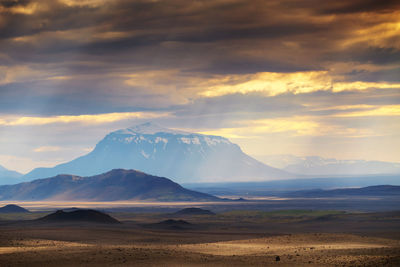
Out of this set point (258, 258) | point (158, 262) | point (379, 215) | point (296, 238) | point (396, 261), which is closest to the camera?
point (396, 261)

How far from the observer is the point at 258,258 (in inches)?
2031

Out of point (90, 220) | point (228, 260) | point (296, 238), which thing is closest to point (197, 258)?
point (228, 260)

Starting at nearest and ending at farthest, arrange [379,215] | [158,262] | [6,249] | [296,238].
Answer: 1. [158,262]
2. [6,249]
3. [296,238]
4. [379,215]

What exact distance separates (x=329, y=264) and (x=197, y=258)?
1083 centimetres

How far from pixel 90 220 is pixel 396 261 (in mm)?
91278

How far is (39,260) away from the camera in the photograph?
4891 centimetres

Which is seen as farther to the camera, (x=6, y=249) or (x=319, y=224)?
(x=319, y=224)

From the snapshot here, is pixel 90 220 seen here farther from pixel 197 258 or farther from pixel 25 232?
pixel 197 258

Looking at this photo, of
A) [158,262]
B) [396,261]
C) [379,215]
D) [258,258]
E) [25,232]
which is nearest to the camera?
[396,261]

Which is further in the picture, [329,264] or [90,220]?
[90,220]

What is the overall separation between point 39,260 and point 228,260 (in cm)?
1514

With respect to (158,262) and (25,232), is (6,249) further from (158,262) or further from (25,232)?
(25,232)

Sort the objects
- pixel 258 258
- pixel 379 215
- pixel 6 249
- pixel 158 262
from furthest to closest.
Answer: pixel 379 215, pixel 6 249, pixel 258 258, pixel 158 262

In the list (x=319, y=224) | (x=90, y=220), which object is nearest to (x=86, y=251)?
(x=90, y=220)
